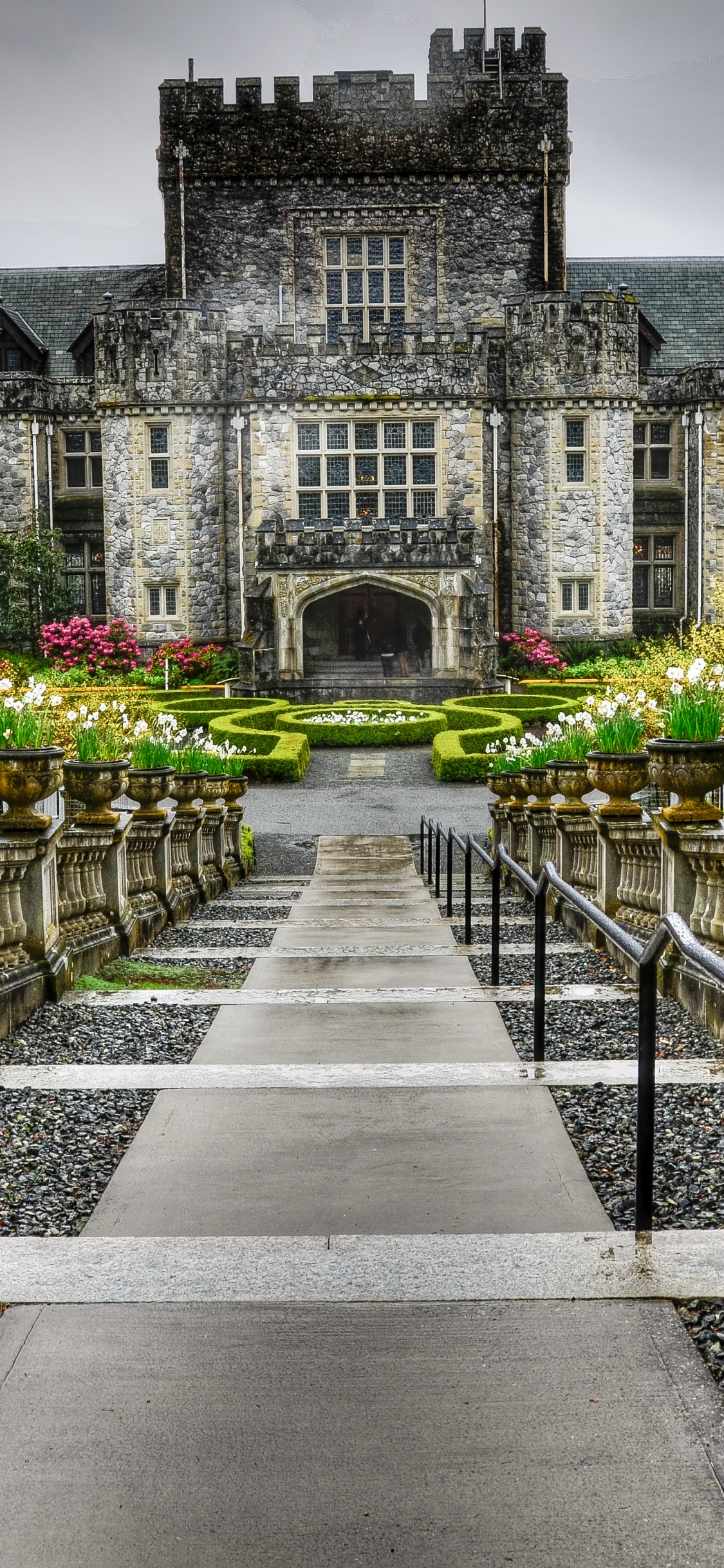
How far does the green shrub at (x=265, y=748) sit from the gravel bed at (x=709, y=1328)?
66.1 ft

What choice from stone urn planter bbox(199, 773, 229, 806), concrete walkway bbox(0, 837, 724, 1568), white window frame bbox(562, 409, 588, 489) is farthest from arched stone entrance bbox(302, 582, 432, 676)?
concrete walkway bbox(0, 837, 724, 1568)

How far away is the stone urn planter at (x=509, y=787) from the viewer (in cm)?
1580

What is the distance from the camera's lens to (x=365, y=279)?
133 ft

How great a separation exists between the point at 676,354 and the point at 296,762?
2501 centimetres

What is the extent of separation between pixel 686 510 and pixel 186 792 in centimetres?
2915

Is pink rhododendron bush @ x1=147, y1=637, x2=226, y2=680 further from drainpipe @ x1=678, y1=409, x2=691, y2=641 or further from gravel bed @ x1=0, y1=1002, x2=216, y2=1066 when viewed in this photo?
gravel bed @ x1=0, y1=1002, x2=216, y2=1066

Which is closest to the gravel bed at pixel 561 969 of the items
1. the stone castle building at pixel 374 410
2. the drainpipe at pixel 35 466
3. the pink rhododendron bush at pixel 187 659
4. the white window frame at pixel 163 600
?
the stone castle building at pixel 374 410

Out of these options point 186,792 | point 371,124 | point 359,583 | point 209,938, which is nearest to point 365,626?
point 359,583

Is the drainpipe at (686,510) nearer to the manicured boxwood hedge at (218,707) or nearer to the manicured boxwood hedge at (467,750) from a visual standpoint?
the manicured boxwood hedge at (218,707)

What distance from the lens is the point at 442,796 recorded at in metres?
22.7

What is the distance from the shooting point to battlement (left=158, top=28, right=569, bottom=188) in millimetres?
39281

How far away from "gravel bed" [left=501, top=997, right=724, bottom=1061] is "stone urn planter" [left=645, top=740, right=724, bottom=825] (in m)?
1.14

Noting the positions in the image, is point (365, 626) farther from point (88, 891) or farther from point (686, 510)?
point (88, 891)

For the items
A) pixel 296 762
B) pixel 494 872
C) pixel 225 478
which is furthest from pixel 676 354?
pixel 494 872
